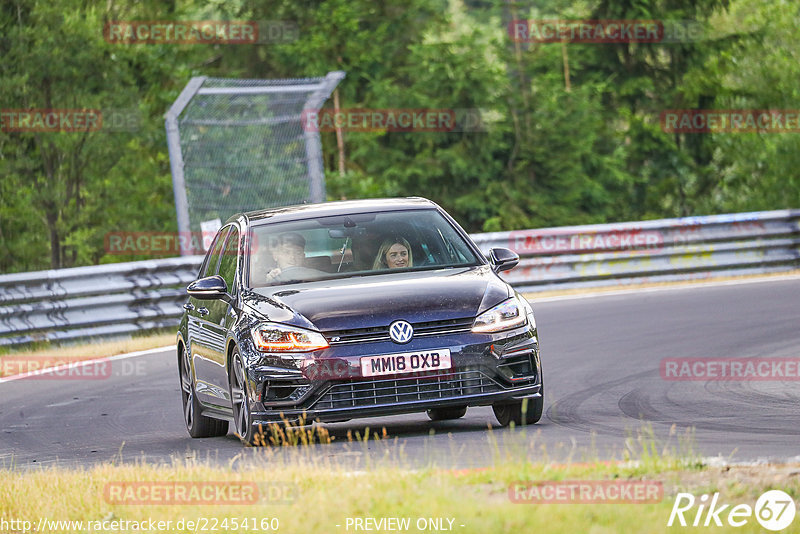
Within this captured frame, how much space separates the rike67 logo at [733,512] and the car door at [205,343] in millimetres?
4548

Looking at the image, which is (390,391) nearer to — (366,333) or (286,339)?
(366,333)

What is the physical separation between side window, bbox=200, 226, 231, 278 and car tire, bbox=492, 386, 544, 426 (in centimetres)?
275

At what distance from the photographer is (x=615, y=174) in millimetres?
39062

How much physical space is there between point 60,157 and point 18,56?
93.3 inches

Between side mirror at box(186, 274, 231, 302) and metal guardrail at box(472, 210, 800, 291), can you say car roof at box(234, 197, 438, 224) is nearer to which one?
side mirror at box(186, 274, 231, 302)

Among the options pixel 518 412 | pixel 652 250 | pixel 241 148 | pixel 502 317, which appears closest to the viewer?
pixel 502 317

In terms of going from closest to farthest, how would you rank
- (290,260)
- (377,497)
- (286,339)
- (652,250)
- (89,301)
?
(377,497)
(286,339)
(290,260)
(89,301)
(652,250)

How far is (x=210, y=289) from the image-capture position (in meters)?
9.76

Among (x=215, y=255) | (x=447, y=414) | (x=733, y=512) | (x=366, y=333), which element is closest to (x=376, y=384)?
(x=366, y=333)

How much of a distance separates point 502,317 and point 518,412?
84 centimetres

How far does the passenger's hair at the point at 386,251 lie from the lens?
981 cm

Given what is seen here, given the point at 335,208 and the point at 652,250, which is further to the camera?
the point at 652,250

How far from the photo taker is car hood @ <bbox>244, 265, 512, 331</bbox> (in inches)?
341

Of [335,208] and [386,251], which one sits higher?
[335,208]
